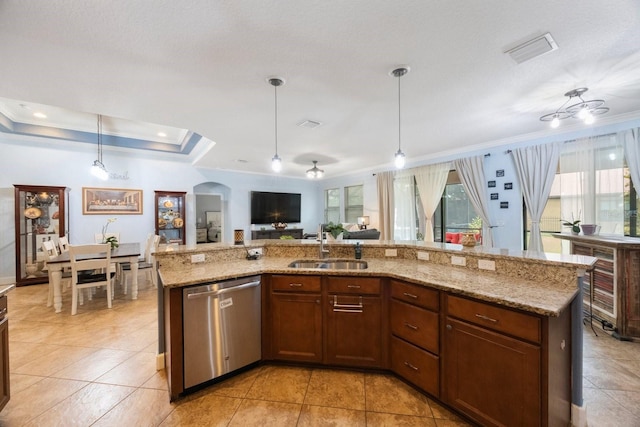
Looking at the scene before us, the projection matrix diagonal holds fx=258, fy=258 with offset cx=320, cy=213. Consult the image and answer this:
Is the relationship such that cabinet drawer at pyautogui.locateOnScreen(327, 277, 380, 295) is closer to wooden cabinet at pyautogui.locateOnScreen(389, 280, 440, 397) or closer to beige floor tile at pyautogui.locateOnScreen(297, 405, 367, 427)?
wooden cabinet at pyautogui.locateOnScreen(389, 280, 440, 397)

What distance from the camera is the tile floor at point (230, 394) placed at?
5.71 ft

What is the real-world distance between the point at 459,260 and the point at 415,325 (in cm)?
78

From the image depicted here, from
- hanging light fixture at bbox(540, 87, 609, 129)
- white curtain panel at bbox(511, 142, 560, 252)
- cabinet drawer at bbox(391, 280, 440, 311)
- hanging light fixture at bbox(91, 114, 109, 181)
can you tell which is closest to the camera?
cabinet drawer at bbox(391, 280, 440, 311)

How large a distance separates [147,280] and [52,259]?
1.77m

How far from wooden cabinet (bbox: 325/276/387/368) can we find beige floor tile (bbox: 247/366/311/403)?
0.29 m

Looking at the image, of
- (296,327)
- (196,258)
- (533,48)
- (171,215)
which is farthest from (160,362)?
(171,215)

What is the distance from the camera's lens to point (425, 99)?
288 cm

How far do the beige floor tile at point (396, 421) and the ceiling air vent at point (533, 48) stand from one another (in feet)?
8.99

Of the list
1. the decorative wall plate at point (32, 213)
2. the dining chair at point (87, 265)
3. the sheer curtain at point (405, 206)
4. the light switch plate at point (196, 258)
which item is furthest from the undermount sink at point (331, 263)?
the decorative wall plate at point (32, 213)

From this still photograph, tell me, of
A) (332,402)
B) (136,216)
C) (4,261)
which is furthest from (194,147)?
(332,402)

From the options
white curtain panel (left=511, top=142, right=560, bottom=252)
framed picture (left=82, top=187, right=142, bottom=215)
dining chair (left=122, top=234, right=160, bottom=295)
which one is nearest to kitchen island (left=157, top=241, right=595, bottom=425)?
dining chair (left=122, top=234, right=160, bottom=295)

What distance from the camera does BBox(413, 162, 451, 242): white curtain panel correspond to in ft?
18.0

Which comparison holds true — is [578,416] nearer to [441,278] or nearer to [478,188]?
[441,278]

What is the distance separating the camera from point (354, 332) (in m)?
2.22
